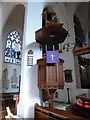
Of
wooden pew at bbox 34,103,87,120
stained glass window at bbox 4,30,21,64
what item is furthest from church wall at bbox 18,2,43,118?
stained glass window at bbox 4,30,21,64

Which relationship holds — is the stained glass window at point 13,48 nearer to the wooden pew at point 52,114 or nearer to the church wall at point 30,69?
the church wall at point 30,69

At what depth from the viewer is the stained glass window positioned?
9.63 meters

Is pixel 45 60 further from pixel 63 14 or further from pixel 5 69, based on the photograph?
pixel 5 69

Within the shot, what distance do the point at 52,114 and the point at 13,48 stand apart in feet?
24.8

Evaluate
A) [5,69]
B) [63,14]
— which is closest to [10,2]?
[63,14]

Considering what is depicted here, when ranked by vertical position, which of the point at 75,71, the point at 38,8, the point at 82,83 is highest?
the point at 38,8

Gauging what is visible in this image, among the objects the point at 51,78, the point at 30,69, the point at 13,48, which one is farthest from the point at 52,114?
the point at 13,48

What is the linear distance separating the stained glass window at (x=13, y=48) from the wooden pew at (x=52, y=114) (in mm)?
6728

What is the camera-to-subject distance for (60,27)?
3102 millimetres

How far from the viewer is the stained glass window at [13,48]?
9.63 meters

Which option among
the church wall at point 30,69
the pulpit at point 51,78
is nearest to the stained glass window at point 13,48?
the church wall at point 30,69

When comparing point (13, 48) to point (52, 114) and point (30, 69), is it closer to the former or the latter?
point (30, 69)

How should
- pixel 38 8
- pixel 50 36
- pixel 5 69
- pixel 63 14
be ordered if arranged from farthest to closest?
pixel 5 69
pixel 63 14
pixel 38 8
pixel 50 36

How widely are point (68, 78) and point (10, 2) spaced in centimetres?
309
